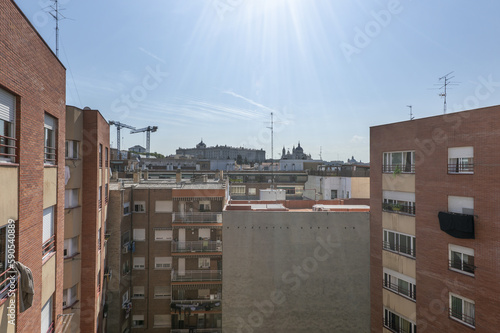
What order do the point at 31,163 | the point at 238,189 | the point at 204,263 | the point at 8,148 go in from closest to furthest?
the point at 8,148
the point at 31,163
the point at 204,263
the point at 238,189

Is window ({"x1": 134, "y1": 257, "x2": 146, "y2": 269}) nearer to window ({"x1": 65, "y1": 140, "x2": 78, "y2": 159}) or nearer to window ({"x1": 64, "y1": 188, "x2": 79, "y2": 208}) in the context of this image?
window ({"x1": 64, "y1": 188, "x2": 79, "y2": 208})

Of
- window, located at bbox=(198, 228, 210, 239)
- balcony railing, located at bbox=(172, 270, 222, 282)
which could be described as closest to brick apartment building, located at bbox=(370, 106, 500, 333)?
balcony railing, located at bbox=(172, 270, 222, 282)

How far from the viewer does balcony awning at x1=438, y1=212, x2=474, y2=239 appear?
36.2 feet

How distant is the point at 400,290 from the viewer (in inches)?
561

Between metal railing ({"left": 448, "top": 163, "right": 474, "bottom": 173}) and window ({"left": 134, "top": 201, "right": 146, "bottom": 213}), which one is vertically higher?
metal railing ({"left": 448, "top": 163, "right": 474, "bottom": 173})

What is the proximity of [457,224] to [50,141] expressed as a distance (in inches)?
582

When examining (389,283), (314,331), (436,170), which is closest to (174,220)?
(314,331)

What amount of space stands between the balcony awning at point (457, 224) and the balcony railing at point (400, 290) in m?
3.90

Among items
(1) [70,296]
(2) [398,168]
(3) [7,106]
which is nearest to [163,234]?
(1) [70,296]

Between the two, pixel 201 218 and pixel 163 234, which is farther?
pixel 163 234

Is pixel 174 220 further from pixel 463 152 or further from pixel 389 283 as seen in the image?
pixel 463 152

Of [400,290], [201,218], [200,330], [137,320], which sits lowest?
[200,330]

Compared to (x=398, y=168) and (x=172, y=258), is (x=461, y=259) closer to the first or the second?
(x=398, y=168)

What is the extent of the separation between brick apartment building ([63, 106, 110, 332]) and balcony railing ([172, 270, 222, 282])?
7.03 m
